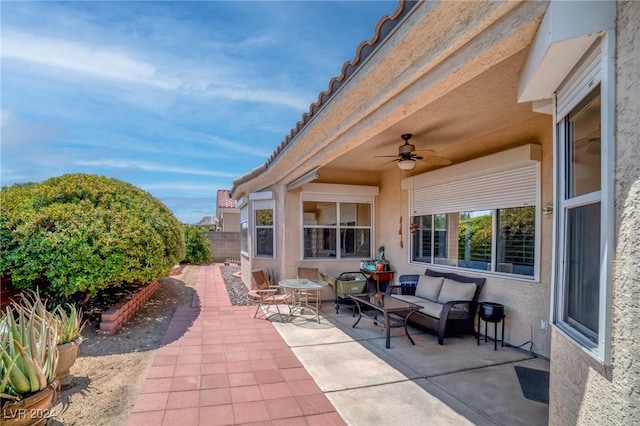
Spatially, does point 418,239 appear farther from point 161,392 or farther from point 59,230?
point 59,230

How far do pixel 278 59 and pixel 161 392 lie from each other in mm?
7618

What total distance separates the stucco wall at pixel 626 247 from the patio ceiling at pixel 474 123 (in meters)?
1.83

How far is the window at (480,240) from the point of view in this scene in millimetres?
6090

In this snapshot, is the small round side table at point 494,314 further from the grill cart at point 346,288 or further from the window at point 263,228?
the window at point 263,228

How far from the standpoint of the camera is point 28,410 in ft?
9.22

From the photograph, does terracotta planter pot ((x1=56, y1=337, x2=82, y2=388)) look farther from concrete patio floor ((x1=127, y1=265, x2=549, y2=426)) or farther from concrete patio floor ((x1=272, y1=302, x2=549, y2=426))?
concrete patio floor ((x1=272, y1=302, x2=549, y2=426))

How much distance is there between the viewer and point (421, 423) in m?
3.57

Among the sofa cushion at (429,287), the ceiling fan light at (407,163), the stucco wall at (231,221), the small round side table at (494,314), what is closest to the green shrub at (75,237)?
the ceiling fan light at (407,163)

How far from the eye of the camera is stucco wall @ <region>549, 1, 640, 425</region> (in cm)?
172

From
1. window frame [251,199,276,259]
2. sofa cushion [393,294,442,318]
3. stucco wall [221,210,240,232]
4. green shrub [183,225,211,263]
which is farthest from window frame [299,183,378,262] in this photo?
stucco wall [221,210,240,232]

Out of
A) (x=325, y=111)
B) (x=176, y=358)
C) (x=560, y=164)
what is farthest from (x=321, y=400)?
(x=325, y=111)

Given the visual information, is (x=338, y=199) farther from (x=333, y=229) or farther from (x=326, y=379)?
(x=326, y=379)

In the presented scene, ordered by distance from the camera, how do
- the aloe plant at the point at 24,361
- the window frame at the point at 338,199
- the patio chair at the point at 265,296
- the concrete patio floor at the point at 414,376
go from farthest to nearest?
1. the window frame at the point at 338,199
2. the patio chair at the point at 265,296
3. the concrete patio floor at the point at 414,376
4. the aloe plant at the point at 24,361

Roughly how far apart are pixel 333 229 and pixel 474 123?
521 centimetres
